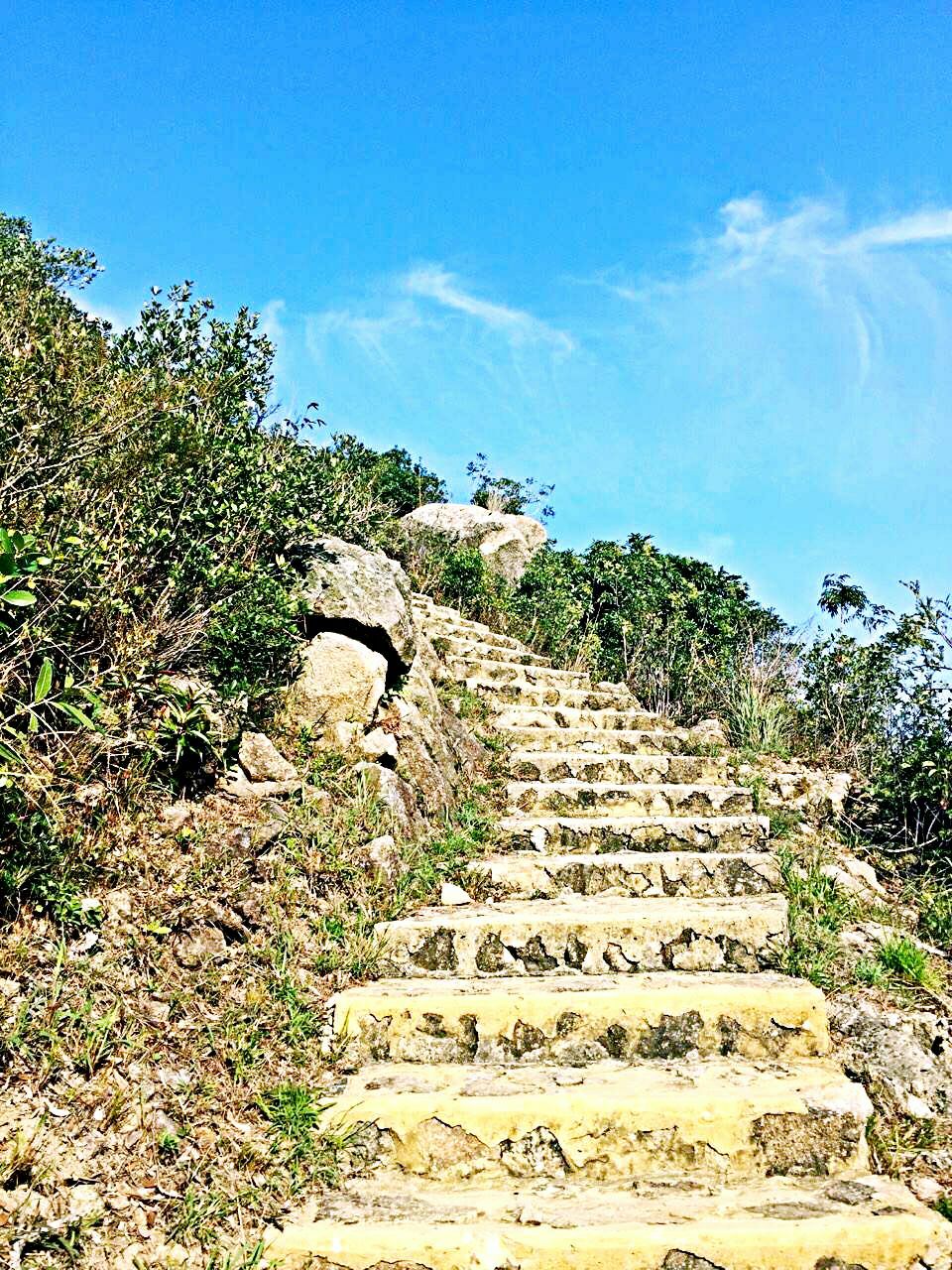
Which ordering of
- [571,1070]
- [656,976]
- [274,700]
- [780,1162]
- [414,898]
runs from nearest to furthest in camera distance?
[780,1162], [571,1070], [656,976], [414,898], [274,700]

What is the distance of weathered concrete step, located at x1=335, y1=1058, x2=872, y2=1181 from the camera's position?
3340 millimetres

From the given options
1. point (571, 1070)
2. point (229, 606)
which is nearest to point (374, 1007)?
point (571, 1070)

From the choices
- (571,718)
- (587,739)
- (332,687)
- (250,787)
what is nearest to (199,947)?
(250,787)

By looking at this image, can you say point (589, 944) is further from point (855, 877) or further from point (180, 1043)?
point (855, 877)

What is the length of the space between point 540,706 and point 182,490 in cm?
440

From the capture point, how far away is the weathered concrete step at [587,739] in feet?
25.1

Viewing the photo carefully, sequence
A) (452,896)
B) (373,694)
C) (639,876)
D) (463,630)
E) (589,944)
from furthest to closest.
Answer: (463,630)
(373,694)
(639,876)
(452,896)
(589,944)

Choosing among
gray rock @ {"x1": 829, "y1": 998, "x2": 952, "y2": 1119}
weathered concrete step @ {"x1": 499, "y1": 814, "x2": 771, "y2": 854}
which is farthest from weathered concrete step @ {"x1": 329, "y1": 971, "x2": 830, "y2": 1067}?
weathered concrete step @ {"x1": 499, "y1": 814, "x2": 771, "y2": 854}

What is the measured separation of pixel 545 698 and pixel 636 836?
2950mm

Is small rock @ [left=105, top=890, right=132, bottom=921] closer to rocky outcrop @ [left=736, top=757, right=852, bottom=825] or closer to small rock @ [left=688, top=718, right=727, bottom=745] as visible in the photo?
rocky outcrop @ [left=736, top=757, right=852, bottom=825]

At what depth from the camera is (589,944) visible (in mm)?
4582

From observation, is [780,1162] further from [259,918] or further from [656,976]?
[259,918]

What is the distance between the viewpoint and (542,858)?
562cm

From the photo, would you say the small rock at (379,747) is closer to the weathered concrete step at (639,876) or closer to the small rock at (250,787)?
the small rock at (250,787)
